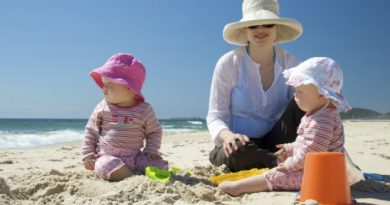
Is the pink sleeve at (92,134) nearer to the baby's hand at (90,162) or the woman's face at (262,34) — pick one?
the baby's hand at (90,162)

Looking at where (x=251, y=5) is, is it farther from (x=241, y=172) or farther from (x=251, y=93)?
(x=241, y=172)

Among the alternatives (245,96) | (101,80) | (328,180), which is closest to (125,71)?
(101,80)

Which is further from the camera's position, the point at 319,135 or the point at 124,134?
the point at 124,134

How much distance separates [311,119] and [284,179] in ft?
1.40

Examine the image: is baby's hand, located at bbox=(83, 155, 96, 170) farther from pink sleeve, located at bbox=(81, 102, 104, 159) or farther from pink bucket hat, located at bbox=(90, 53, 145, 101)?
pink bucket hat, located at bbox=(90, 53, 145, 101)

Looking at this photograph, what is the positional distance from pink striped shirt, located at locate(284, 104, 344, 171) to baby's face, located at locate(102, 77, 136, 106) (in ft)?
4.29

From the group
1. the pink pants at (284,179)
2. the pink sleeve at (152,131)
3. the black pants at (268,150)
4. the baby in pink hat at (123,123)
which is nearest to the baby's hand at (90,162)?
the baby in pink hat at (123,123)

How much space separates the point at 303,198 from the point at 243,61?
1719mm

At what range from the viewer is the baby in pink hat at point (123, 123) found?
10.4 feet

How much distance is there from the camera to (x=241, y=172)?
10.2ft

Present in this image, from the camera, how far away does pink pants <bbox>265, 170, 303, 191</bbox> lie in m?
2.70

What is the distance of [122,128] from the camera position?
3.19 meters

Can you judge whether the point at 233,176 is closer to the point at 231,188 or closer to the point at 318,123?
the point at 231,188

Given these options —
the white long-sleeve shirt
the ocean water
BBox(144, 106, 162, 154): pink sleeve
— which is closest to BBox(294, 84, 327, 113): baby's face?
the white long-sleeve shirt
